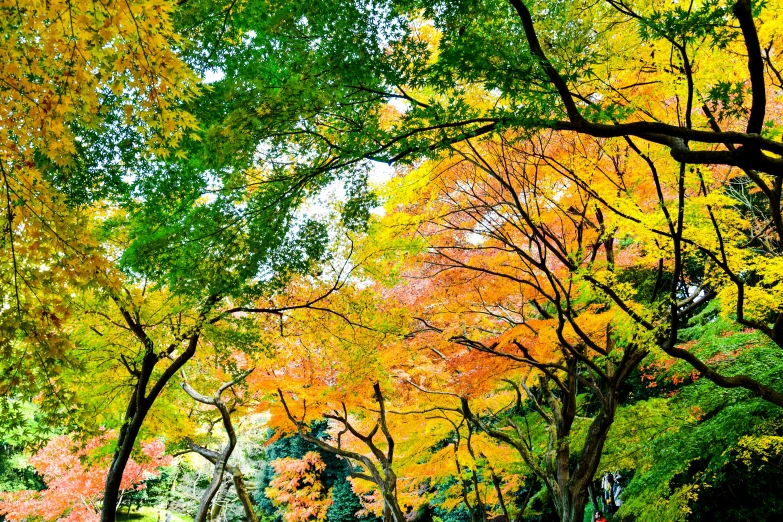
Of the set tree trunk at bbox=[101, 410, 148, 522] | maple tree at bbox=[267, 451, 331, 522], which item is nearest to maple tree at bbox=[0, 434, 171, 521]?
maple tree at bbox=[267, 451, 331, 522]

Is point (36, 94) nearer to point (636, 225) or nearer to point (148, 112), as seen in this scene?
point (148, 112)

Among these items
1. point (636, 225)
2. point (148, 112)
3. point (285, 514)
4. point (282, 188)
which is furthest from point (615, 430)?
point (285, 514)

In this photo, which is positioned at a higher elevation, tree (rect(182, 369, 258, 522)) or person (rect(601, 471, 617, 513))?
tree (rect(182, 369, 258, 522))

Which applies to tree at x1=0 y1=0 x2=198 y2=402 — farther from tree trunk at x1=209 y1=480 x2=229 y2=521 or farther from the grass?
the grass

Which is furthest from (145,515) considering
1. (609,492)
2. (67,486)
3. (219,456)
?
(609,492)

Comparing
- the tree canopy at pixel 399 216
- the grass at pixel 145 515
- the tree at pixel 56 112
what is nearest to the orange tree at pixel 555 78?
the tree canopy at pixel 399 216

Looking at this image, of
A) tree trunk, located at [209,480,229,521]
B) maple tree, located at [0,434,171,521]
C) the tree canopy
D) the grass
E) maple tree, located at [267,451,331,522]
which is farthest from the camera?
the grass

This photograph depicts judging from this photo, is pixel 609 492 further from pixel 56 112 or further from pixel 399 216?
pixel 56 112

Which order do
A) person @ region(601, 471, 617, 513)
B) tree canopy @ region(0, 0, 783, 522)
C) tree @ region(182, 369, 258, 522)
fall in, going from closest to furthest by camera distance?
tree canopy @ region(0, 0, 783, 522)
tree @ region(182, 369, 258, 522)
person @ region(601, 471, 617, 513)

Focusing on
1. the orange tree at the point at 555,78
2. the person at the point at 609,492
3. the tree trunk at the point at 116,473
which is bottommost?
Answer: the person at the point at 609,492

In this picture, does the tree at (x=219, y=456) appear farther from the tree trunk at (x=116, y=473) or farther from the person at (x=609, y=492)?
the person at (x=609, y=492)

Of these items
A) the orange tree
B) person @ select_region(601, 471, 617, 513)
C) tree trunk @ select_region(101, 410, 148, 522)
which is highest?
the orange tree

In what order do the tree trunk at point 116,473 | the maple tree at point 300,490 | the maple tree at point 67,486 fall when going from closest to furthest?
1. the tree trunk at point 116,473
2. the maple tree at point 67,486
3. the maple tree at point 300,490

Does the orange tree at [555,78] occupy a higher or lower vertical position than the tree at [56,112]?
higher
